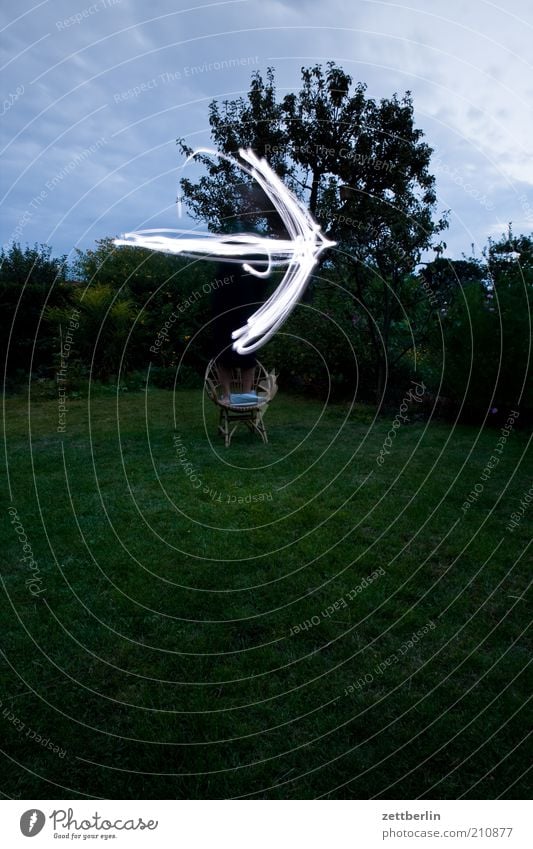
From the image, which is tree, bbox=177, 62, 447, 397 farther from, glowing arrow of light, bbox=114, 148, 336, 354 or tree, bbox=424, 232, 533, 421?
glowing arrow of light, bbox=114, 148, 336, 354

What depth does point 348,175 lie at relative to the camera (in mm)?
12633

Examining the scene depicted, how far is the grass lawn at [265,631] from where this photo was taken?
2451 millimetres

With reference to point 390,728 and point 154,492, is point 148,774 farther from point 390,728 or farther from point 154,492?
point 154,492

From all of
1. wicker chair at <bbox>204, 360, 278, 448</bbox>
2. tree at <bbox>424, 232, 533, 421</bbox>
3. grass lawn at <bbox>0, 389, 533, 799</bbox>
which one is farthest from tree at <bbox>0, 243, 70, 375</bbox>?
tree at <bbox>424, 232, 533, 421</bbox>

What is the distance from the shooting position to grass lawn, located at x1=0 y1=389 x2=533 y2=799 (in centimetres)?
245

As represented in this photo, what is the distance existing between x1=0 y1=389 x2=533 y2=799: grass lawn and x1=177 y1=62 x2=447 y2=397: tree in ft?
15.8

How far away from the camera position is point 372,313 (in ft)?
35.7

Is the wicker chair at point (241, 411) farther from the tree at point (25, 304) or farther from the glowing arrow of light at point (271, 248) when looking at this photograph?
the tree at point (25, 304)

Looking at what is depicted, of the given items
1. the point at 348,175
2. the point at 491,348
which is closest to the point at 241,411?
the point at 491,348

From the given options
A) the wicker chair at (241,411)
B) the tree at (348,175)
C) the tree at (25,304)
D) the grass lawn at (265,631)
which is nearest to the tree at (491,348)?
the tree at (348,175)

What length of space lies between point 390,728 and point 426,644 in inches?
29.3

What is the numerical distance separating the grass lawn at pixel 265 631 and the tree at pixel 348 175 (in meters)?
4.82

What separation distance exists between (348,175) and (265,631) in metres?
11.9
